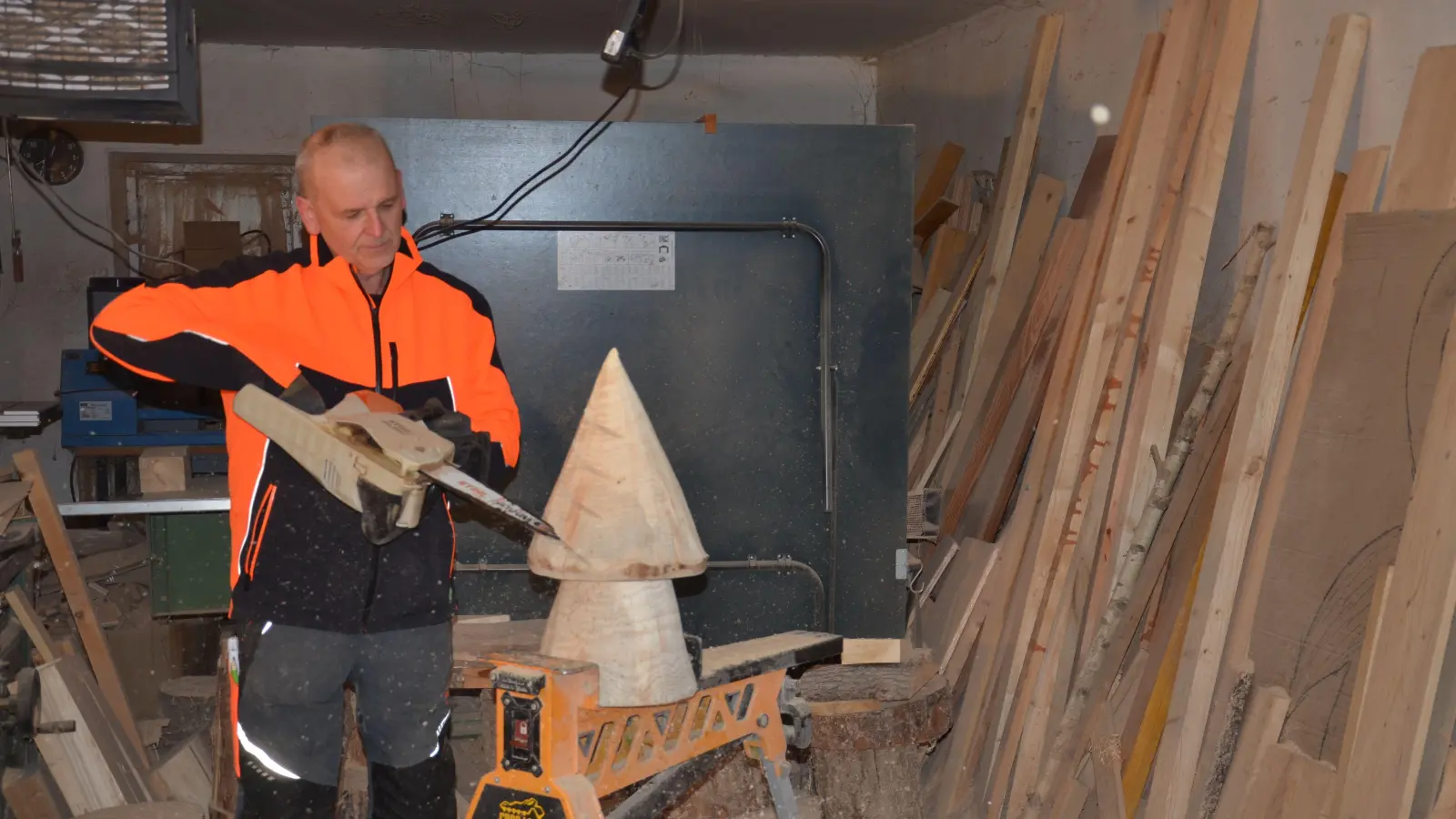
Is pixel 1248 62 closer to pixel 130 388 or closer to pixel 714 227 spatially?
pixel 714 227

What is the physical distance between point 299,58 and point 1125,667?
4373mm

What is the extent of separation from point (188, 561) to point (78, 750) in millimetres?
765

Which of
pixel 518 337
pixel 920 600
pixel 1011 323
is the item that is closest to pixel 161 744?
pixel 518 337

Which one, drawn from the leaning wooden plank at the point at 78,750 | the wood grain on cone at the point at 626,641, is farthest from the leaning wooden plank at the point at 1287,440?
the leaning wooden plank at the point at 78,750

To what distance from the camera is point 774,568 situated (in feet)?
9.97

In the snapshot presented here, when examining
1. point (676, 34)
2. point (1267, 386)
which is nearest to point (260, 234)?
point (676, 34)

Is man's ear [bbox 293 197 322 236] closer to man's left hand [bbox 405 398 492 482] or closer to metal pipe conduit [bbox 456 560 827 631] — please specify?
man's left hand [bbox 405 398 492 482]

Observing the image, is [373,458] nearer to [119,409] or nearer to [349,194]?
[349,194]

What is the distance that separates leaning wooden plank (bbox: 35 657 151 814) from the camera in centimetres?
313

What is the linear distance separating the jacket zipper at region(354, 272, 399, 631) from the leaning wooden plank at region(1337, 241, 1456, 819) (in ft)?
5.42

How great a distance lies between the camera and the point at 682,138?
2.92 meters

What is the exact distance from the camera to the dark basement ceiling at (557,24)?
4.60 meters

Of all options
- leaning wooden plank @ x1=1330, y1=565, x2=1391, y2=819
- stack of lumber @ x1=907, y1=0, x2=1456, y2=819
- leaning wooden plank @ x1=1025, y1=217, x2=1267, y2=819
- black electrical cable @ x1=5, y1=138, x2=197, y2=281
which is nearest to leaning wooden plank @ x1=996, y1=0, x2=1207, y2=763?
stack of lumber @ x1=907, y1=0, x2=1456, y2=819

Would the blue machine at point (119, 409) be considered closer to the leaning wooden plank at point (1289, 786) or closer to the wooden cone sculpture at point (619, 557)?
the wooden cone sculpture at point (619, 557)
